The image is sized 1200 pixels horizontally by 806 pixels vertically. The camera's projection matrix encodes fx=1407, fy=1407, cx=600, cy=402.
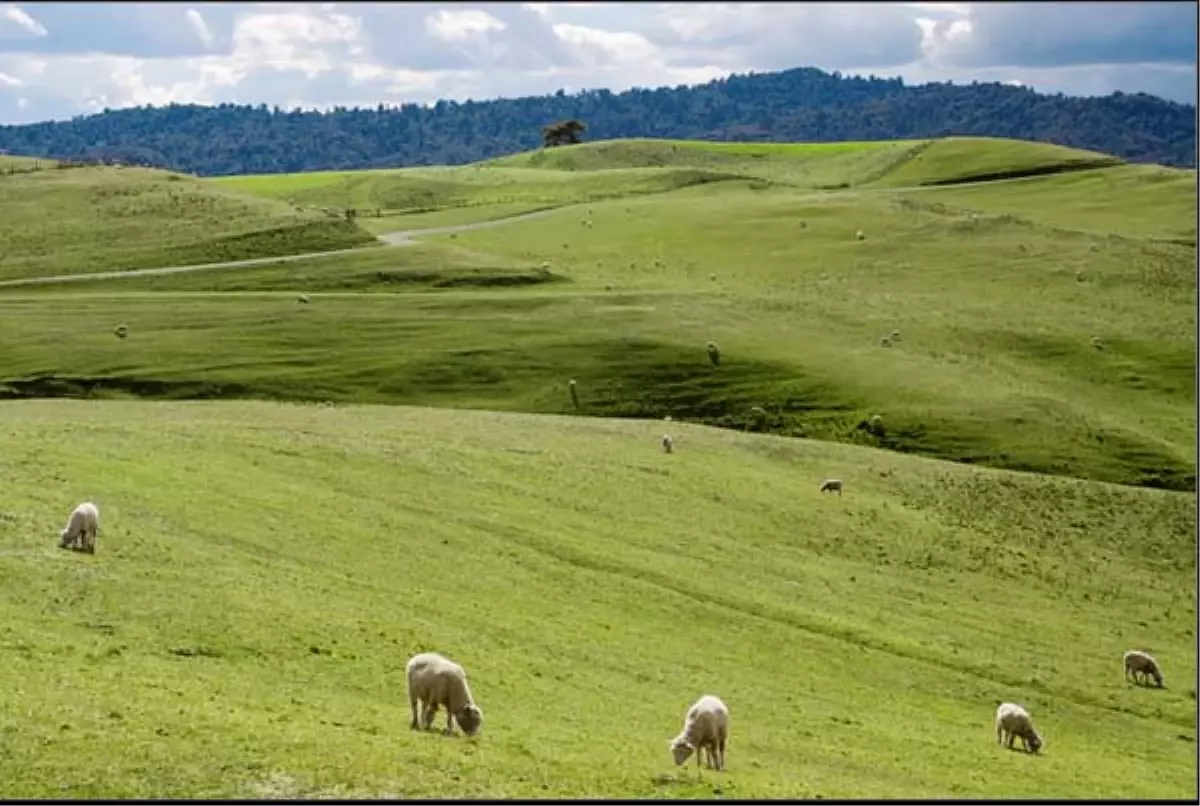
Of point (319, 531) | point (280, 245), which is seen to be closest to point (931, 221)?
point (280, 245)

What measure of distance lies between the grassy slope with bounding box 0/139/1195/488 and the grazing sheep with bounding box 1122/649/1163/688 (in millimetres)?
30581

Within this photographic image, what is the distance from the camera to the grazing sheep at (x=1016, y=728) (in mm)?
35188

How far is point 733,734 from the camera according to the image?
31.0m

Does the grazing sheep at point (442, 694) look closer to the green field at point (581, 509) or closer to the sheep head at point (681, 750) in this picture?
the green field at point (581, 509)

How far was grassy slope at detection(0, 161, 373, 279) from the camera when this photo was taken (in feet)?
360

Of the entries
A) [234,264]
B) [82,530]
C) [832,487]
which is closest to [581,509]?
[832,487]

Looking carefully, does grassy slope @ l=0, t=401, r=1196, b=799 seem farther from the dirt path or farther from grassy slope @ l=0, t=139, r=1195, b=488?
the dirt path

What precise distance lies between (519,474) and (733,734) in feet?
87.4

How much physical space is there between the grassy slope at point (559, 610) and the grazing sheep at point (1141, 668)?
2.48 ft

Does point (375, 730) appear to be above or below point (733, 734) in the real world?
above

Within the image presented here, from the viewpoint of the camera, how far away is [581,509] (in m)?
53.0

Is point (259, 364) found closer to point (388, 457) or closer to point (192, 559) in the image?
point (388, 457)

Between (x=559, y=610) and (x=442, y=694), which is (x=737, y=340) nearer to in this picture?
(x=559, y=610)

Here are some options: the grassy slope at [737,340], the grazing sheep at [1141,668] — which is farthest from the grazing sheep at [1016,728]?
the grassy slope at [737,340]
